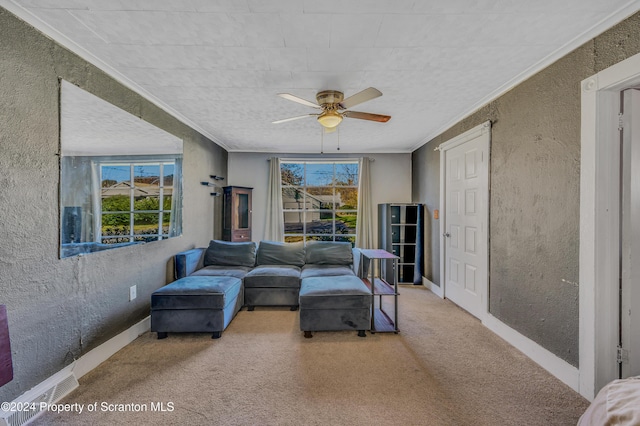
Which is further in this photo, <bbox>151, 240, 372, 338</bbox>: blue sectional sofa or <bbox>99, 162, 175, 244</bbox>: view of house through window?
<bbox>151, 240, 372, 338</bbox>: blue sectional sofa

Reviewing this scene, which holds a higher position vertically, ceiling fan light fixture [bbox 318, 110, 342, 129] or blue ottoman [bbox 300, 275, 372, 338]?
ceiling fan light fixture [bbox 318, 110, 342, 129]

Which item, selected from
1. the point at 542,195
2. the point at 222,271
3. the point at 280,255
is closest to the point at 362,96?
the point at 542,195

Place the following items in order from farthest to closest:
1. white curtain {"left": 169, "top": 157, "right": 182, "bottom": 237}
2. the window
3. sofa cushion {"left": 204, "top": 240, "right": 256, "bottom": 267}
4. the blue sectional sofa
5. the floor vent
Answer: the window < sofa cushion {"left": 204, "top": 240, "right": 256, "bottom": 267} < white curtain {"left": 169, "top": 157, "right": 182, "bottom": 237} < the blue sectional sofa < the floor vent

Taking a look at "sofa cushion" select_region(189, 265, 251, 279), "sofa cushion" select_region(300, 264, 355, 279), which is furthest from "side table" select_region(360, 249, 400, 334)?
"sofa cushion" select_region(189, 265, 251, 279)

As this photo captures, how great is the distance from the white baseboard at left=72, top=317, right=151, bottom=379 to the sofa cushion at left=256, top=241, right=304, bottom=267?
1.55 meters

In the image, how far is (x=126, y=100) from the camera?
99.4 inches

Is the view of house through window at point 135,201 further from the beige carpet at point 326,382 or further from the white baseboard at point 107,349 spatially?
the beige carpet at point 326,382

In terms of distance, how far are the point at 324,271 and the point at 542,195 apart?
2401 millimetres

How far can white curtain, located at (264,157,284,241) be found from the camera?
5.21m

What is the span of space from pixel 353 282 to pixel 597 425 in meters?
2.12

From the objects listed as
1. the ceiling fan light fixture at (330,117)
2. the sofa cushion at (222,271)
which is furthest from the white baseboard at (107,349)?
the ceiling fan light fixture at (330,117)

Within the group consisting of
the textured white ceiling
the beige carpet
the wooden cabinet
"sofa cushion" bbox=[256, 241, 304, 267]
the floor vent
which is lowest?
the beige carpet

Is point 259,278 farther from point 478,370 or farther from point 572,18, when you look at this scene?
point 572,18

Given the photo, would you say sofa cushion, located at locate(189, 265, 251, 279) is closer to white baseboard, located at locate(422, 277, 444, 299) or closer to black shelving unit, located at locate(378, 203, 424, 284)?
black shelving unit, located at locate(378, 203, 424, 284)
